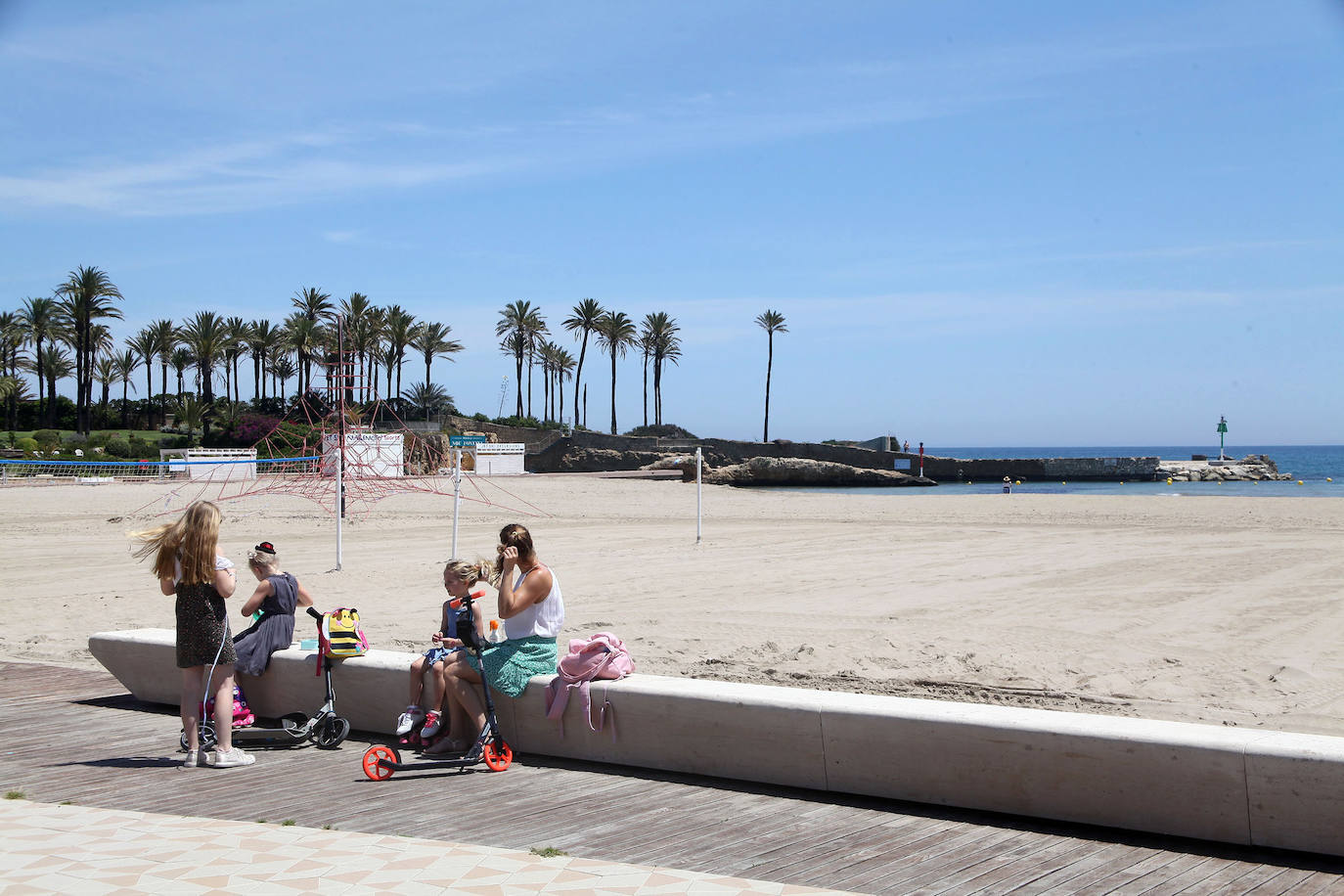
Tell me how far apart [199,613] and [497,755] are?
196cm

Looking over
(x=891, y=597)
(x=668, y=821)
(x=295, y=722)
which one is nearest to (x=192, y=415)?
(x=891, y=597)

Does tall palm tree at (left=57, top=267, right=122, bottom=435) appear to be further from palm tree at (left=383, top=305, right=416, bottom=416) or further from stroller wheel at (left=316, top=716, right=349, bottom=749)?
stroller wheel at (left=316, top=716, right=349, bottom=749)

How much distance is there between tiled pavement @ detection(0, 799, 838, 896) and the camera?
4.16 meters

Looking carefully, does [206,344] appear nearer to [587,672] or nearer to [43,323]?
[43,323]

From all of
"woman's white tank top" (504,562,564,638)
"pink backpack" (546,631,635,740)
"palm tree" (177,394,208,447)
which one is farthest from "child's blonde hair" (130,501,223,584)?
"palm tree" (177,394,208,447)

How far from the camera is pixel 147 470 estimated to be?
148 ft

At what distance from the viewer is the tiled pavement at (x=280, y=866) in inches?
164

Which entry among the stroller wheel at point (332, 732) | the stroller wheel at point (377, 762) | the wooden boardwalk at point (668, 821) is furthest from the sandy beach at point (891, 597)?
the wooden boardwalk at point (668, 821)

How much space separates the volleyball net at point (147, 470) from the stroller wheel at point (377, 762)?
98.4ft

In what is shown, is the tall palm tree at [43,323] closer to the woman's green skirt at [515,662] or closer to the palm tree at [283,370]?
the palm tree at [283,370]

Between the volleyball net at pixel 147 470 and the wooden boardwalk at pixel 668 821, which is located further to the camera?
the volleyball net at pixel 147 470

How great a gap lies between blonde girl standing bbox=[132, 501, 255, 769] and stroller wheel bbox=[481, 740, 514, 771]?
56.1 inches

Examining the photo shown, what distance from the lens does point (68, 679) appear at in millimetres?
8781

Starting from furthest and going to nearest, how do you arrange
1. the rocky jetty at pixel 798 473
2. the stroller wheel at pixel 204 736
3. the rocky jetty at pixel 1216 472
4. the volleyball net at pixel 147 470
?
the rocky jetty at pixel 1216 472 → the rocky jetty at pixel 798 473 → the volleyball net at pixel 147 470 → the stroller wheel at pixel 204 736
